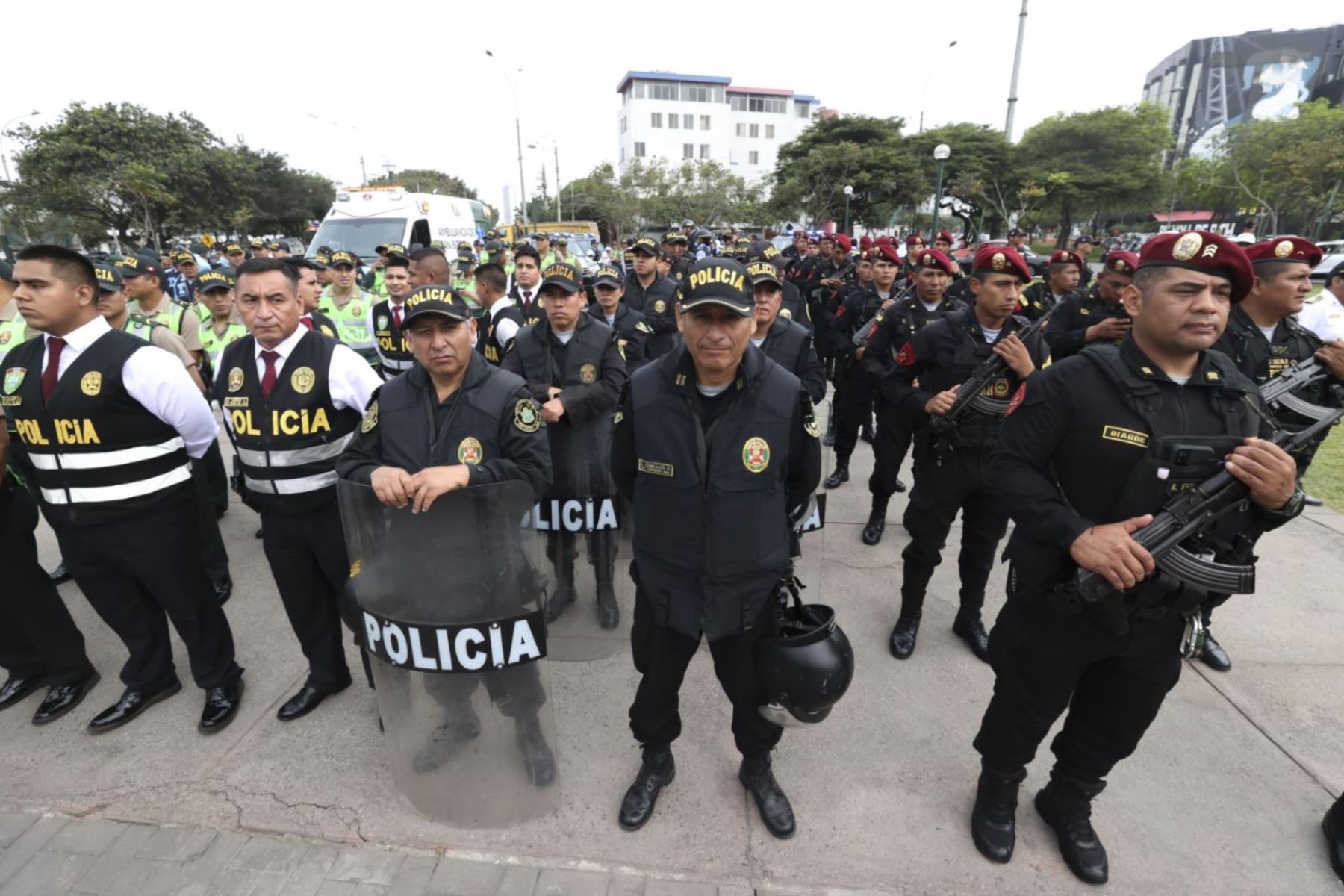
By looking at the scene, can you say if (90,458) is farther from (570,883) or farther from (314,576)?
(570,883)

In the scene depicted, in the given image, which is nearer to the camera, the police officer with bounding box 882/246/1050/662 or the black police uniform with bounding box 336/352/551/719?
the black police uniform with bounding box 336/352/551/719

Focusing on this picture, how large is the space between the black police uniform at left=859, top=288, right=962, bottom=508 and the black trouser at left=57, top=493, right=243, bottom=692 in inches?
151

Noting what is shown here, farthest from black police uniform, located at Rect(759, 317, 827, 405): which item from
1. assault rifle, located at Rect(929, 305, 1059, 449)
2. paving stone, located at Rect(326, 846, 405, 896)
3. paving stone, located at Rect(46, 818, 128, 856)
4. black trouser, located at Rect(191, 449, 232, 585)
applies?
paving stone, located at Rect(46, 818, 128, 856)

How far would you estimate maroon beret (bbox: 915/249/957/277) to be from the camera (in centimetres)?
449

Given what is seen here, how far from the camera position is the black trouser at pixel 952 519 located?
333 cm

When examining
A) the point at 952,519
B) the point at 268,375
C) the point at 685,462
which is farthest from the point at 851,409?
the point at 268,375

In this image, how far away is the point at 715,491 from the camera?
215 cm

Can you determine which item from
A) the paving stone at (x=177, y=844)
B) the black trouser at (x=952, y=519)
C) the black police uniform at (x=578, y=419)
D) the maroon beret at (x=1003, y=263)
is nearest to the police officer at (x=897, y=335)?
the maroon beret at (x=1003, y=263)

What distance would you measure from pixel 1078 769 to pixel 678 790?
4.93 feet

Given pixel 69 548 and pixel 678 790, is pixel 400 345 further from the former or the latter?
pixel 678 790

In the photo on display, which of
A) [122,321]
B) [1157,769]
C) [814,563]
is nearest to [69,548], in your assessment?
[122,321]

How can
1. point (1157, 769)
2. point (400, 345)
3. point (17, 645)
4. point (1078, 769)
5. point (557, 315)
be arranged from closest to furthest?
point (1078, 769), point (1157, 769), point (17, 645), point (557, 315), point (400, 345)

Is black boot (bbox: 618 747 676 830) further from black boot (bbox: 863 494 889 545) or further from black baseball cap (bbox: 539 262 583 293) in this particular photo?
black boot (bbox: 863 494 889 545)

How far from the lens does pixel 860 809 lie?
258 cm
